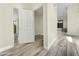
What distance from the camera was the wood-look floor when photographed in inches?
78.7

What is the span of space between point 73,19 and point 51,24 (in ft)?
1.25

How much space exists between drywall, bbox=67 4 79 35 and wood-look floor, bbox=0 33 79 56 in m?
0.12

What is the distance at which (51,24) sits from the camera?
212cm

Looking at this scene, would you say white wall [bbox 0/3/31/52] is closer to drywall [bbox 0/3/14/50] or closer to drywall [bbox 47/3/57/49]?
drywall [bbox 0/3/14/50]

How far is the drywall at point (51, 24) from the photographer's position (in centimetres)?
209

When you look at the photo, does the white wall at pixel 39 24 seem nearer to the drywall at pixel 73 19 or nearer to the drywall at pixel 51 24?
the drywall at pixel 51 24

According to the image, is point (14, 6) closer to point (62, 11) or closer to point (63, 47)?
point (62, 11)

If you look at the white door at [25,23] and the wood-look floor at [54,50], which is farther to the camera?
the white door at [25,23]

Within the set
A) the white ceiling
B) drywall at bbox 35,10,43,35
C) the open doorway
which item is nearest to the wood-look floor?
the open doorway

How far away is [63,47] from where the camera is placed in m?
2.05

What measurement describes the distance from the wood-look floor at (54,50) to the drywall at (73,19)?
0.12m

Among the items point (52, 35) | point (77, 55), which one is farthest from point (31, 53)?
point (77, 55)

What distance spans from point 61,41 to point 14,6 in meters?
0.99

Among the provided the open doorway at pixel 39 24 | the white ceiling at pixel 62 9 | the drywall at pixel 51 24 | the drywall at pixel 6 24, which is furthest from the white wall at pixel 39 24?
the drywall at pixel 6 24
